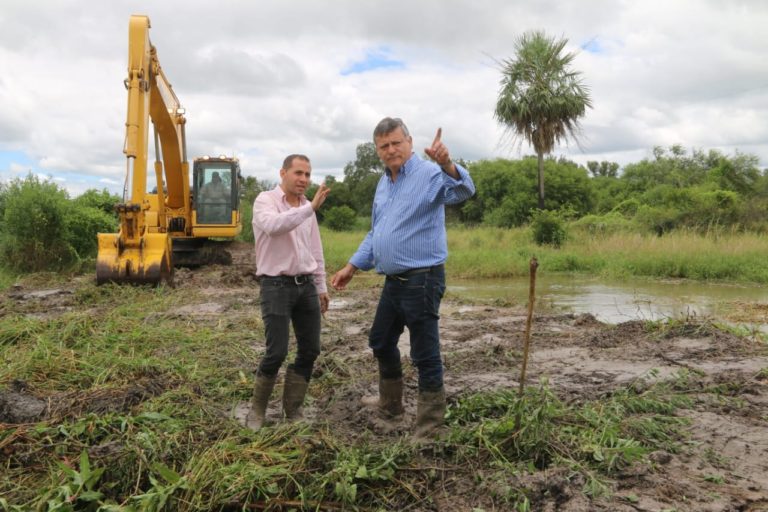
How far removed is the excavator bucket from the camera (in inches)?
398

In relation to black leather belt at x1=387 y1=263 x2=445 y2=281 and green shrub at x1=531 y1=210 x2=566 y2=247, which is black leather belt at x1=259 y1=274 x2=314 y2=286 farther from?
green shrub at x1=531 y1=210 x2=566 y2=247

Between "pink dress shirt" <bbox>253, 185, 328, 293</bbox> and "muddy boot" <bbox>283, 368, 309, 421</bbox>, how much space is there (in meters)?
0.71

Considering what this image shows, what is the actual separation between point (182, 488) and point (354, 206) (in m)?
48.5

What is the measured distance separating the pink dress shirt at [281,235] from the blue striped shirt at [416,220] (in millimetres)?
479

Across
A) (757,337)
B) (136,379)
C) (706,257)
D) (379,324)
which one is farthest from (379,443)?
(706,257)

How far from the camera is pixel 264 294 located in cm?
406

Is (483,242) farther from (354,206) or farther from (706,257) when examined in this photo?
(354,206)

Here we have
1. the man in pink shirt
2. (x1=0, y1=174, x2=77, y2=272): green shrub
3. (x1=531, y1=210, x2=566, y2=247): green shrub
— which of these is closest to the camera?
the man in pink shirt

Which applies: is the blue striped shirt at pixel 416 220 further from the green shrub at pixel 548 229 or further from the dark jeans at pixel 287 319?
the green shrub at pixel 548 229

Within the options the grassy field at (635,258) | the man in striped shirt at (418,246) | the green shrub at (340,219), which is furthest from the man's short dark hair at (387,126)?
the green shrub at (340,219)

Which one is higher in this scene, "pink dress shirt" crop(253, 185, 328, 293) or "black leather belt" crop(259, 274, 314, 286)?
"pink dress shirt" crop(253, 185, 328, 293)

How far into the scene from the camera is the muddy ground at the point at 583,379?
3.05 meters

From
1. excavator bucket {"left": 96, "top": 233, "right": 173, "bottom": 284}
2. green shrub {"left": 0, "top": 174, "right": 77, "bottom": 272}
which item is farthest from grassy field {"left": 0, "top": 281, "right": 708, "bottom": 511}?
green shrub {"left": 0, "top": 174, "right": 77, "bottom": 272}

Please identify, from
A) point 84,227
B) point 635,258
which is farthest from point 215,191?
point 635,258
